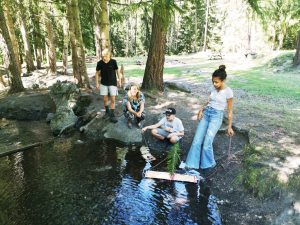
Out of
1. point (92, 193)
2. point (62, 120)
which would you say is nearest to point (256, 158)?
point (92, 193)

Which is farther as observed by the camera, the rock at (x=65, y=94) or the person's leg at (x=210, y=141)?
the rock at (x=65, y=94)

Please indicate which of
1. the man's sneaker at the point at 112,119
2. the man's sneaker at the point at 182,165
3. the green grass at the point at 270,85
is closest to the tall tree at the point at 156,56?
the man's sneaker at the point at 112,119

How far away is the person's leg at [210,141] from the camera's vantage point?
656 cm

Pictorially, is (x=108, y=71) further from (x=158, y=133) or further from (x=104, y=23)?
(x=104, y=23)

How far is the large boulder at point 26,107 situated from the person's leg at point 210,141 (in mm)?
6805

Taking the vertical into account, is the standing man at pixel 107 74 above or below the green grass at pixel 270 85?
above

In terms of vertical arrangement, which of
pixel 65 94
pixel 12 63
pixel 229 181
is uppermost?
pixel 12 63

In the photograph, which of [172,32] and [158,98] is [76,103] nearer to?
[158,98]

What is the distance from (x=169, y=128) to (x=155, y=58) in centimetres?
467

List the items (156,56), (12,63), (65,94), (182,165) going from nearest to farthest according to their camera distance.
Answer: (182,165) → (65,94) → (156,56) → (12,63)

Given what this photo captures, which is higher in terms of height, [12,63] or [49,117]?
[12,63]

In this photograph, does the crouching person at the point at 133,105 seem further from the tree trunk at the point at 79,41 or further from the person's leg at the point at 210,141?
the tree trunk at the point at 79,41

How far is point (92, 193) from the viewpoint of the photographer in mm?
5977

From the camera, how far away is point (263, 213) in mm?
5320
